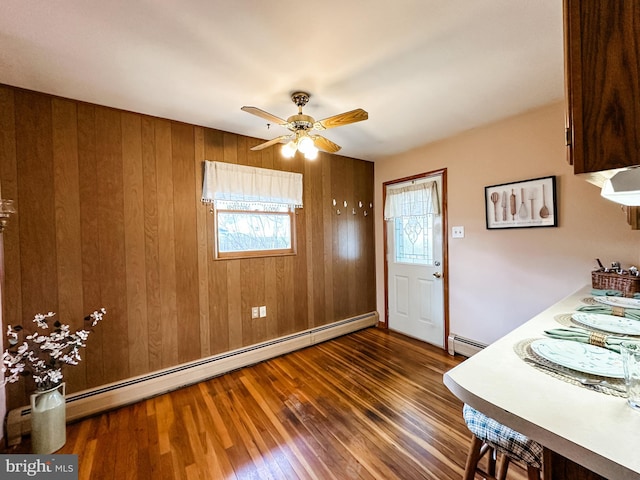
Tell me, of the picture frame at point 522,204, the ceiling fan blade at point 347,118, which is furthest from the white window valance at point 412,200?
the ceiling fan blade at point 347,118

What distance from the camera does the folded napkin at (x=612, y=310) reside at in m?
1.26

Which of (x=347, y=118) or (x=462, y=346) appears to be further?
(x=462, y=346)

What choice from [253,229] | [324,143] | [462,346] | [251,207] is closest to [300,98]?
[324,143]

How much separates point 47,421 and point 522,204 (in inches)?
153

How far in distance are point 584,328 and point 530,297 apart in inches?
57.3

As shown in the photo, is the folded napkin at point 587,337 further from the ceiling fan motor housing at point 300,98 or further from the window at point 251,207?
the window at point 251,207

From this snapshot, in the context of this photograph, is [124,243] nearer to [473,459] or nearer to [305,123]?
[305,123]

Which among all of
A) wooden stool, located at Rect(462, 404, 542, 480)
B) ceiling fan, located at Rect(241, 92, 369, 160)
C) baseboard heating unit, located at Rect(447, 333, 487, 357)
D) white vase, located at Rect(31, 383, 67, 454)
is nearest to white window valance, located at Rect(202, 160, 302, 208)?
ceiling fan, located at Rect(241, 92, 369, 160)

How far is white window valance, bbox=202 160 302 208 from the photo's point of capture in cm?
253

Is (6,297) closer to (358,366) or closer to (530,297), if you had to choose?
(358,366)

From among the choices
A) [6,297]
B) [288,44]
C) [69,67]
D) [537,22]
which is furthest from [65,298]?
[537,22]

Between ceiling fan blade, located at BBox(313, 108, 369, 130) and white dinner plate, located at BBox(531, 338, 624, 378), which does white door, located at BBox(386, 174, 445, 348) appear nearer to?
ceiling fan blade, located at BBox(313, 108, 369, 130)

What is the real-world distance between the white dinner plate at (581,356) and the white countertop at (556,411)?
0.28ft

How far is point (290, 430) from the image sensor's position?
1.83 metres
